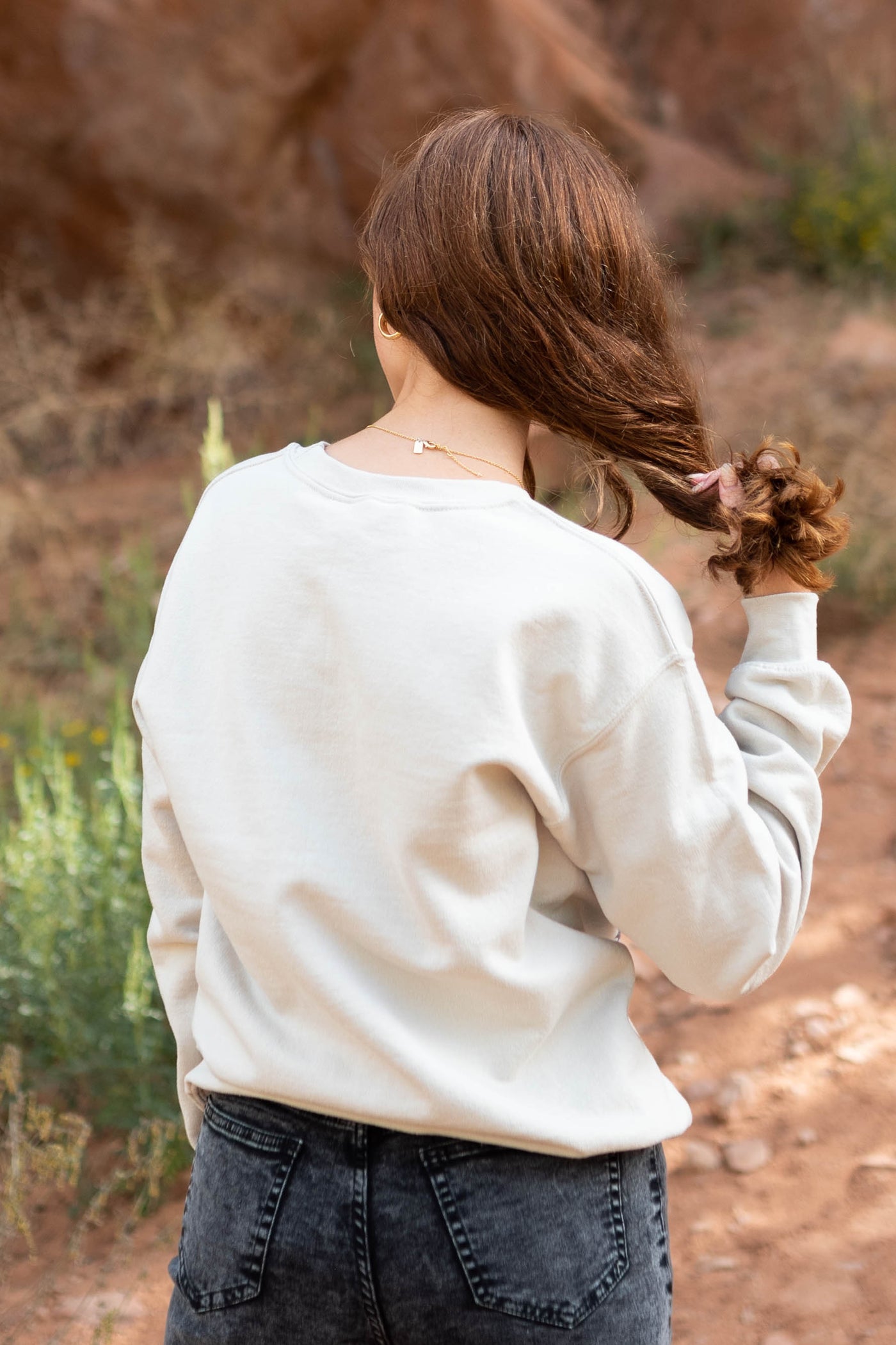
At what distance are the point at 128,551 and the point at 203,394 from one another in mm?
3427

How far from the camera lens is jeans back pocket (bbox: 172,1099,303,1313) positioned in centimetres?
105

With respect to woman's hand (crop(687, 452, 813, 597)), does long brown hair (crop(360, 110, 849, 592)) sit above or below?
above

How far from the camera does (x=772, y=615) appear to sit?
1102 millimetres

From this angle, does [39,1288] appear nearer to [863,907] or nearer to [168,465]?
[863,907]

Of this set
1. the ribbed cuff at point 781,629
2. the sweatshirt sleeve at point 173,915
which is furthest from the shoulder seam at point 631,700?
the sweatshirt sleeve at point 173,915

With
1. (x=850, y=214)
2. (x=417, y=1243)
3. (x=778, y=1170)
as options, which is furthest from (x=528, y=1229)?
(x=850, y=214)

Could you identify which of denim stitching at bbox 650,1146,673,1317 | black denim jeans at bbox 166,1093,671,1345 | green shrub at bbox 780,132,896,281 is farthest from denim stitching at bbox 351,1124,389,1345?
green shrub at bbox 780,132,896,281

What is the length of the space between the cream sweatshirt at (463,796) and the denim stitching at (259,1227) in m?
0.05

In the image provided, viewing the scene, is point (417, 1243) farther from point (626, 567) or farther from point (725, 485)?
point (725, 485)

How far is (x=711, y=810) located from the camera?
967 mm

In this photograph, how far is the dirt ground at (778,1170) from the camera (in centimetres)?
196

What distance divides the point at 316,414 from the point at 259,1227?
12.6 feet

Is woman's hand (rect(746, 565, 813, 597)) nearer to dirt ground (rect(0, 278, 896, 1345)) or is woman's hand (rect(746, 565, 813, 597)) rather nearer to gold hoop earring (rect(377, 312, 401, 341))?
gold hoop earring (rect(377, 312, 401, 341))

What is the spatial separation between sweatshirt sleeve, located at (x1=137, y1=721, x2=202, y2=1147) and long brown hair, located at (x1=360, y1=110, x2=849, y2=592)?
0.50 metres
